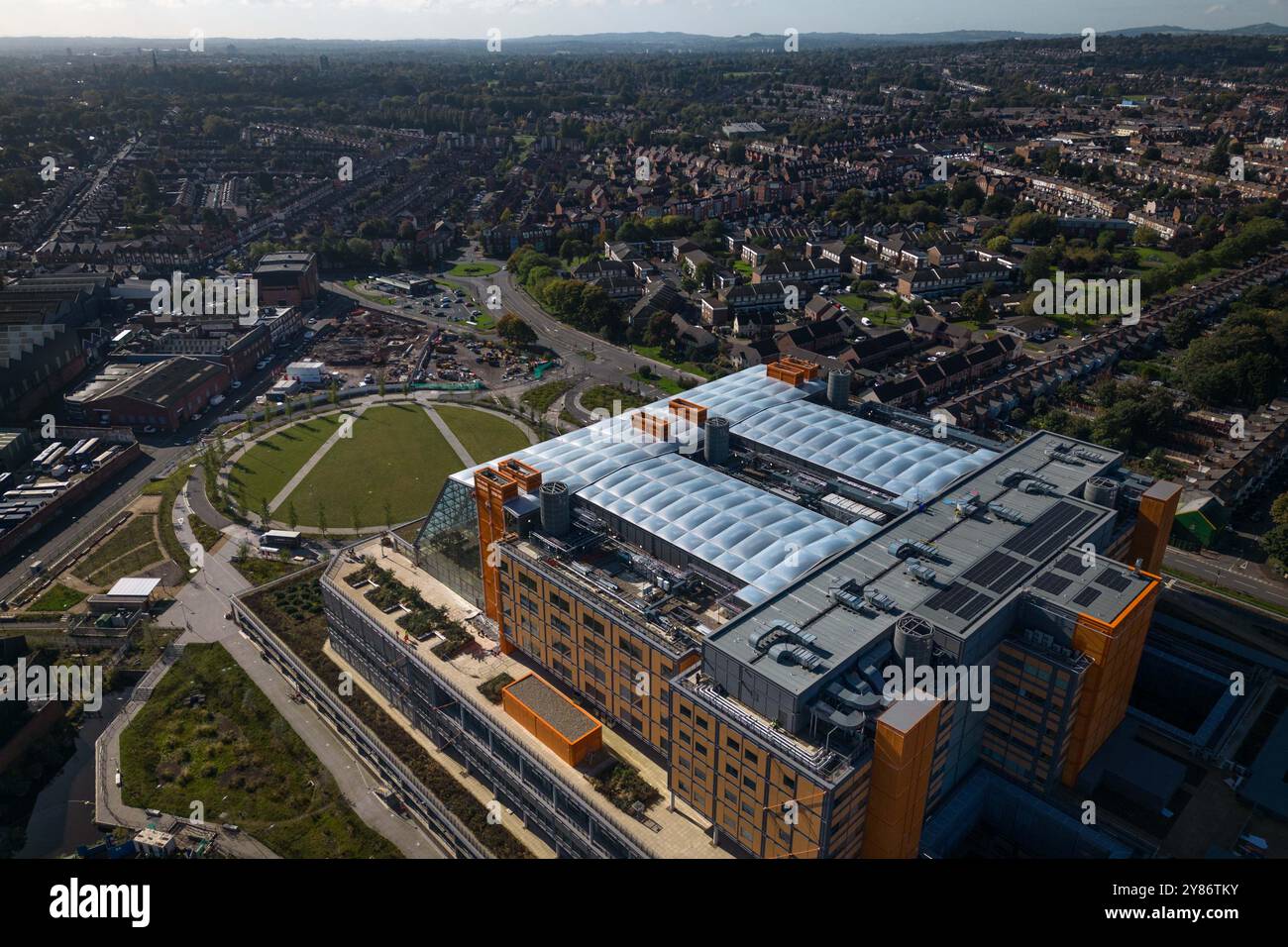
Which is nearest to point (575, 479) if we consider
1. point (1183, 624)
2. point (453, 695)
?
point (453, 695)

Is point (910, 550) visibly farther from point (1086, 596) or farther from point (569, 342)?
point (569, 342)

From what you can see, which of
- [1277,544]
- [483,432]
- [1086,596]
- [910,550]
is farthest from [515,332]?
[1086,596]

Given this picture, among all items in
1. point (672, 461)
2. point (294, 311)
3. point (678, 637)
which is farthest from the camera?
point (294, 311)

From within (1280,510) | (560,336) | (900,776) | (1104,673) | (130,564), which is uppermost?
(560,336)

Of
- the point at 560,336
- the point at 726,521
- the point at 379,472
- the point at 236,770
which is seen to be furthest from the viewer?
the point at 560,336

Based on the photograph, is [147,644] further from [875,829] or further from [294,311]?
[294,311]

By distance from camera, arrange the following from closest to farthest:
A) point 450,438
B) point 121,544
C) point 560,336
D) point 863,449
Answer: point 863,449 → point 121,544 → point 450,438 → point 560,336

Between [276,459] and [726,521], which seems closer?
[726,521]

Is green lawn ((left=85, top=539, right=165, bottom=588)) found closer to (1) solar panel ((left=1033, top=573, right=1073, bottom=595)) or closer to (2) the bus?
(2) the bus
